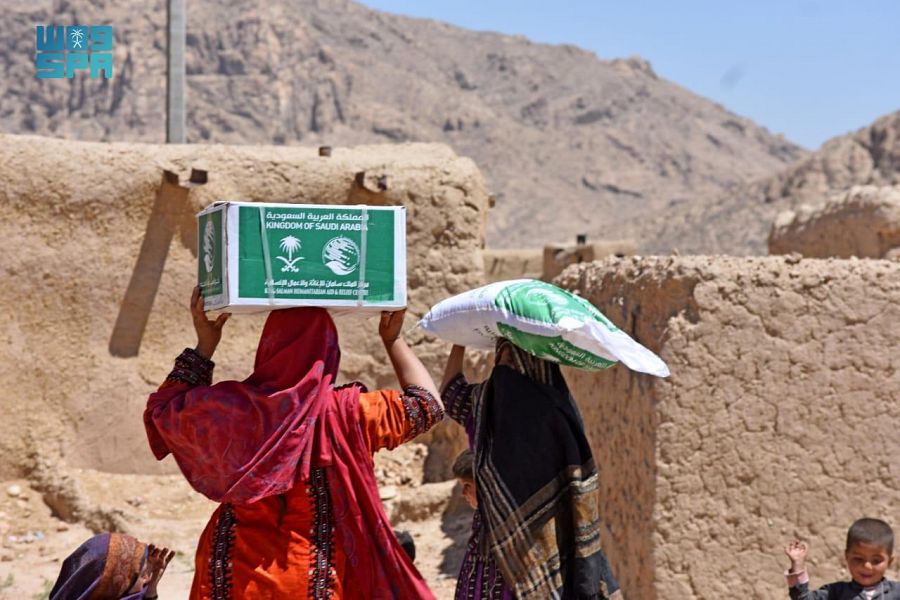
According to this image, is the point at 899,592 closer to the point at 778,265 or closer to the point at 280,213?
the point at 778,265

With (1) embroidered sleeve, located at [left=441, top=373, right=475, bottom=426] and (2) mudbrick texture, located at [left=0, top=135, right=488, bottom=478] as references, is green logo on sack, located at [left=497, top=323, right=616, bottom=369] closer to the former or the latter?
(1) embroidered sleeve, located at [left=441, top=373, right=475, bottom=426]

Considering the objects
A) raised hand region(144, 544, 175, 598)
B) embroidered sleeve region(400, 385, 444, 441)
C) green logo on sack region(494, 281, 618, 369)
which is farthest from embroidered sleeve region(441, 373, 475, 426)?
raised hand region(144, 544, 175, 598)

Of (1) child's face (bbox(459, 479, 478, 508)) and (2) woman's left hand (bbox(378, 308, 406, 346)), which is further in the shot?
(1) child's face (bbox(459, 479, 478, 508))

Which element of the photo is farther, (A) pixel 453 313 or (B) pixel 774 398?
(B) pixel 774 398

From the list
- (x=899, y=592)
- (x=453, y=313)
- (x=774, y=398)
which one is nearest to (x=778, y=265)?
(x=774, y=398)

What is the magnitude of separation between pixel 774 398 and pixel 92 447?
5466 millimetres

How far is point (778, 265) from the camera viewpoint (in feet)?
16.3

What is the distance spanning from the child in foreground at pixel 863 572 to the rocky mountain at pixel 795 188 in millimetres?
24007

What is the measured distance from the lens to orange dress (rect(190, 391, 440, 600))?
282cm

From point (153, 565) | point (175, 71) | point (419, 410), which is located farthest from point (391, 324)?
point (175, 71)

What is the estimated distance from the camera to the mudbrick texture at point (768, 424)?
4871 millimetres

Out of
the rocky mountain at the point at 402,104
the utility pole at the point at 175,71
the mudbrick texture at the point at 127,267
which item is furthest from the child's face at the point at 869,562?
the rocky mountain at the point at 402,104

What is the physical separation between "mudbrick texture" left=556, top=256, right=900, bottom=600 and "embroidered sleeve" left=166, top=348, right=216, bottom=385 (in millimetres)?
2480

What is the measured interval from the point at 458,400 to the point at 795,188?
92.9 ft
